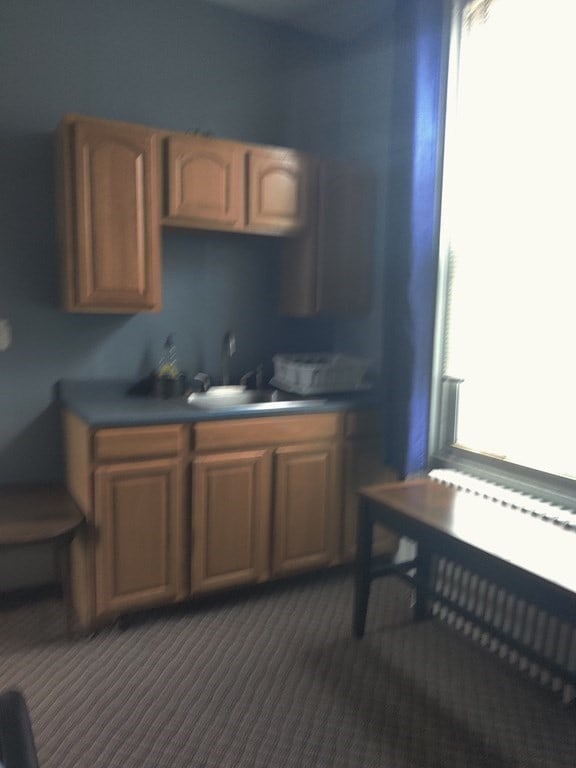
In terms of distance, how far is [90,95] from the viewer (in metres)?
2.71

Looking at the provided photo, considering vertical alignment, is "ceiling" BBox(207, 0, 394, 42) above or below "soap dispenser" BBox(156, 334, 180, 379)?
above

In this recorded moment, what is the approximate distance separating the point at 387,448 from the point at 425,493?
0.46m

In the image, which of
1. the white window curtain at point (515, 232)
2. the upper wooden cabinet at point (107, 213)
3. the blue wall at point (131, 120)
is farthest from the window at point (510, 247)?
the upper wooden cabinet at point (107, 213)

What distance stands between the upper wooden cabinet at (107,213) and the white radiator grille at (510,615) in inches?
61.6

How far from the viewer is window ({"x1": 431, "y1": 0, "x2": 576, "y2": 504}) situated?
217 cm

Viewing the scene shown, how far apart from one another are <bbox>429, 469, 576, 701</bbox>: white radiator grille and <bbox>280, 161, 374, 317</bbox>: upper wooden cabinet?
1.03 m

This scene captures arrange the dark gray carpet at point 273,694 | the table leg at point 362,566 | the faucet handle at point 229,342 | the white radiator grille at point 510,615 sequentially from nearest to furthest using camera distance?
the dark gray carpet at point 273,694
the white radiator grille at point 510,615
the table leg at point 362,566
the faucet handle at point 229,342

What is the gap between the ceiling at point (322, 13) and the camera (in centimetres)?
294

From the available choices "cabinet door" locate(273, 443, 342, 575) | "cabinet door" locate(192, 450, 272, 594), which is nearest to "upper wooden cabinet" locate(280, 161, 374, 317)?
"cabinet door" locate(273, 443, 342, 575)

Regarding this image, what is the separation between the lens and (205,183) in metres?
2.66

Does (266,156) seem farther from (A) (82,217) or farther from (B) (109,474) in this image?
(B) (109,474)

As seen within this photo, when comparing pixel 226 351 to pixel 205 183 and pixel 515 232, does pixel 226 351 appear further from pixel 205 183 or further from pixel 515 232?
pixel 515 232

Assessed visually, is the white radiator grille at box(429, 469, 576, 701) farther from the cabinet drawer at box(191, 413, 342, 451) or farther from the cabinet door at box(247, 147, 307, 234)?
the cabinet door at box(247, 147, 307, 234)

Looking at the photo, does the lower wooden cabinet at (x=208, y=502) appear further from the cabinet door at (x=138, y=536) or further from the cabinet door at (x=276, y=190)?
the cabinet door at (x=276, y=190)
